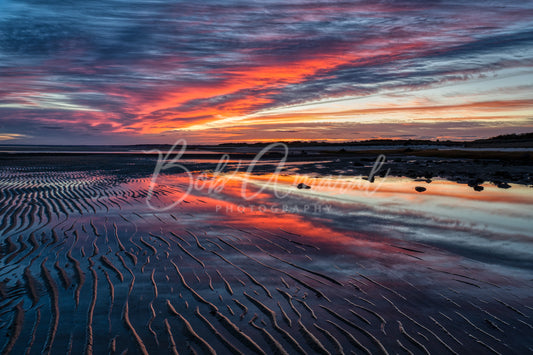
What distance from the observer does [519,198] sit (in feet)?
43.4

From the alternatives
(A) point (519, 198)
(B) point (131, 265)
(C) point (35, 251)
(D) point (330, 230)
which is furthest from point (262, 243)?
(A) point (519, 198)

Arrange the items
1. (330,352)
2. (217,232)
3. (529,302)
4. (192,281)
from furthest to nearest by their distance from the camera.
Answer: (217,232)
(192,281)
(529,302)
(330,352)

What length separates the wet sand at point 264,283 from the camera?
3811 mm

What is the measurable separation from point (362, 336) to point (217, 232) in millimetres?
5146

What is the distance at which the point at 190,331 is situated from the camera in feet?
13.0

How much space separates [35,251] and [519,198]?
50.9ft

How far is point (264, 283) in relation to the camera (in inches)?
212

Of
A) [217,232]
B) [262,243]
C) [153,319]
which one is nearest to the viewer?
[153,319]

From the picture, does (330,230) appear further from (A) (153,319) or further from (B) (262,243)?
(A) (153,319)

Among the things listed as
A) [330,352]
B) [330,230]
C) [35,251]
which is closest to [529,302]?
[330,352]

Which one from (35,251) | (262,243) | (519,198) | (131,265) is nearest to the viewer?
(131,265)

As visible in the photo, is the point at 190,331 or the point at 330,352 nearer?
the point at 330,352

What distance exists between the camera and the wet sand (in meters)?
3.81

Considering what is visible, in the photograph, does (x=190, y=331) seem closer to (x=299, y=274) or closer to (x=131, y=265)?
(x=299, y=274)
